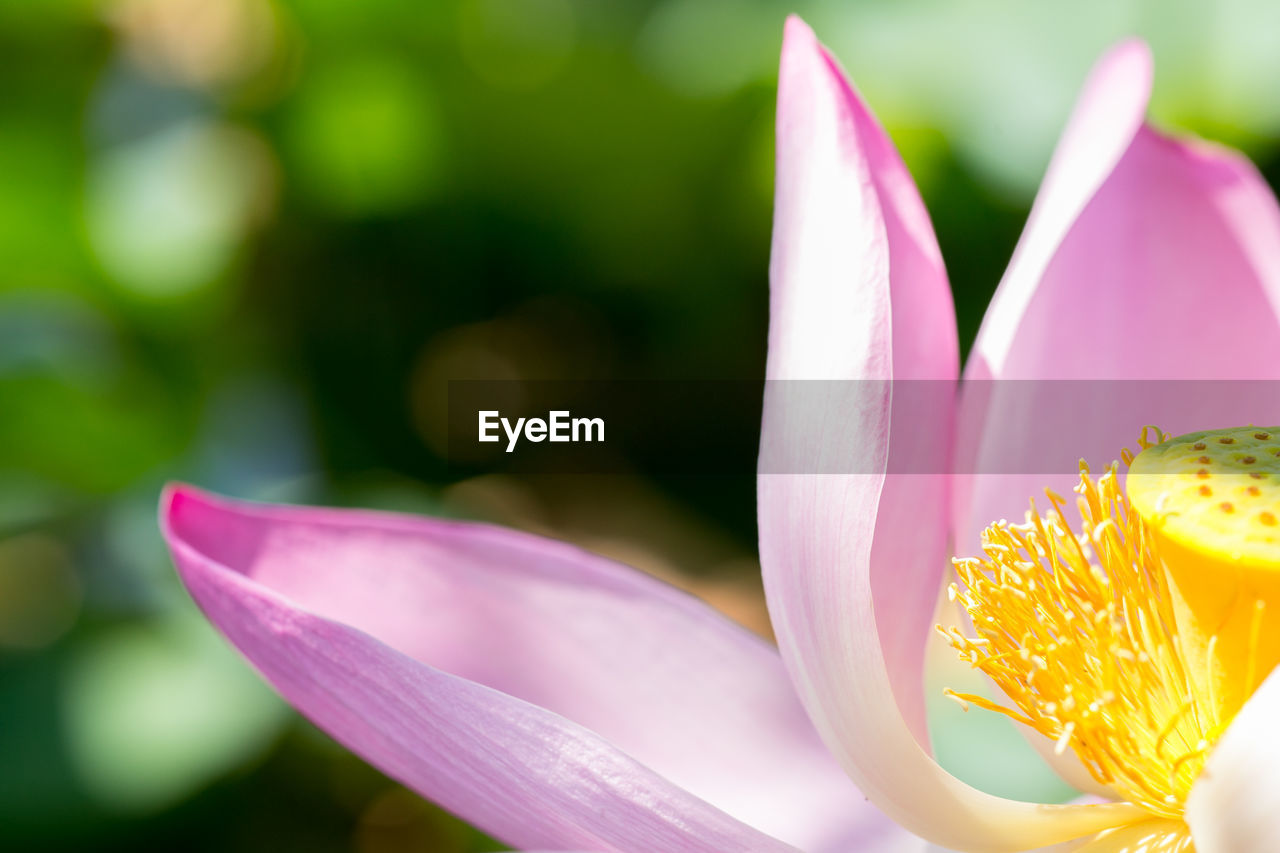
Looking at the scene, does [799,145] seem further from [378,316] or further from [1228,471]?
[378,316]

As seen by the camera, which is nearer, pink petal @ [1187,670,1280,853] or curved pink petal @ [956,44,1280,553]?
pink petal @ [1187,670,1280,853]

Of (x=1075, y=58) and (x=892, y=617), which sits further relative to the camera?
(x=1075, y=58)

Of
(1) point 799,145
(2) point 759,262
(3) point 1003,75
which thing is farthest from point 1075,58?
(1) point 799,145

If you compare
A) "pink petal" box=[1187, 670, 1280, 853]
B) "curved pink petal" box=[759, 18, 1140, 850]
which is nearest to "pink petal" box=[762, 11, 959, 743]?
"curved pink petal" box=[759, 18, 1140, 850]

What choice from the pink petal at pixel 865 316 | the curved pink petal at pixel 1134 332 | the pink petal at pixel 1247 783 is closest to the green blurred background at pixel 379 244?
the curved pink petal at pixel 1134 332

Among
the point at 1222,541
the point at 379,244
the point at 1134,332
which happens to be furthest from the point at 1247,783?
the point at 379,244

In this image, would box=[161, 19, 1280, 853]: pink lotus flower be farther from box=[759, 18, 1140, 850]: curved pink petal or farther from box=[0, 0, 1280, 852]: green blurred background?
box=[0, 0, 1280, 852]: green blurred background

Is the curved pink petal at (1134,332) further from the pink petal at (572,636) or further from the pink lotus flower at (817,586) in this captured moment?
the pink petal at (572,636)
